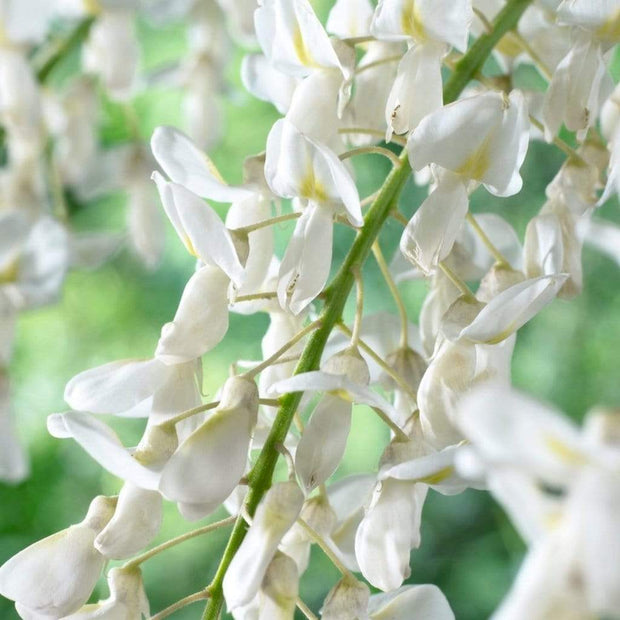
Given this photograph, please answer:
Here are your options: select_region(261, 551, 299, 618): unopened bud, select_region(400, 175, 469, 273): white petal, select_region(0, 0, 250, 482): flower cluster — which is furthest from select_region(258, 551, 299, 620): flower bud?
select_region(0, 0, 250, 482): flower cluster

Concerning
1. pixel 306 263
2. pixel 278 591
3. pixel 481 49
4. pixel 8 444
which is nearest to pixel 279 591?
pixel 278 591

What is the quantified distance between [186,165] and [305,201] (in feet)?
0.15

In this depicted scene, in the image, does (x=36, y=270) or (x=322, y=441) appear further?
(x=36, y=270)

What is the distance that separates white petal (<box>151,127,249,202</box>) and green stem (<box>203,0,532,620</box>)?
47 millimetres

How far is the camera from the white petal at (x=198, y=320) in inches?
14.1

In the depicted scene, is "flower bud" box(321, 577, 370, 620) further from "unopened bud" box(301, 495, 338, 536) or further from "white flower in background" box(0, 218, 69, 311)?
"white flower in background" box(0, 218, 69, 311)

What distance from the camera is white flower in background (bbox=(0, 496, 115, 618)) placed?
1.14 feet

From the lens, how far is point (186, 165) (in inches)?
15.3

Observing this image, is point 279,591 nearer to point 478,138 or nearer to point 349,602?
point 349,602

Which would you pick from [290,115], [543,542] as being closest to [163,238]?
[290,115]

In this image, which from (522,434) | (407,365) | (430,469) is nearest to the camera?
(522,434)

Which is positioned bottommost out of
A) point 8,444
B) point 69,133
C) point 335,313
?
point 8,444

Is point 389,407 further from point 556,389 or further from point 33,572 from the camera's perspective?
point 556,389

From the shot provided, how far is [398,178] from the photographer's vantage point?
380mm
